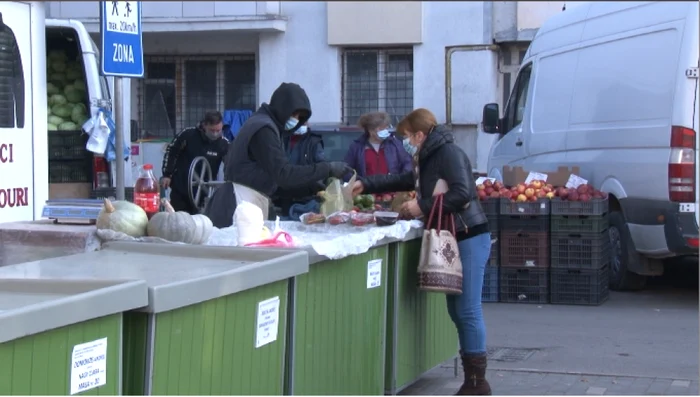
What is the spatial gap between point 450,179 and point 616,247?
515cm

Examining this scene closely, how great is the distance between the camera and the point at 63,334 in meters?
3.12

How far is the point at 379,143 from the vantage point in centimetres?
1103

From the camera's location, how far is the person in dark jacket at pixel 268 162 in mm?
6020

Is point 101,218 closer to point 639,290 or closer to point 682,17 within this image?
point 682,17

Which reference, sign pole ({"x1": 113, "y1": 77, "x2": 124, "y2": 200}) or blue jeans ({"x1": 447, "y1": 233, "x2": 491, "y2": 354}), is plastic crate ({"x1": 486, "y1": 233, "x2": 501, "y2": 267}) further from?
blue jeans ({"x1": 447, "y1": 233, "x2": 491, "y2": 354})

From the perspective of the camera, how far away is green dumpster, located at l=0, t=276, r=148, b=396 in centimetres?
293

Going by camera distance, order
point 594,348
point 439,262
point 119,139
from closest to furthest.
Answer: point 439,262 < point 594,348 < point 119,139

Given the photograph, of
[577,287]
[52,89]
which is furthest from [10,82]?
[577,287]

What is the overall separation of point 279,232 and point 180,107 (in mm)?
17272

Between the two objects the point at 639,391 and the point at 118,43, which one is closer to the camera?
the point at 639,391

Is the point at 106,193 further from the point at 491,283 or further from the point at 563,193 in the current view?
the point at 563,193

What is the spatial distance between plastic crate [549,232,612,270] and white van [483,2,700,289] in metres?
0.47

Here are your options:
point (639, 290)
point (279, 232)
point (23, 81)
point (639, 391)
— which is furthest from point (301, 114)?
point (639, 290)

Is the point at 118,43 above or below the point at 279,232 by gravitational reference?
above
